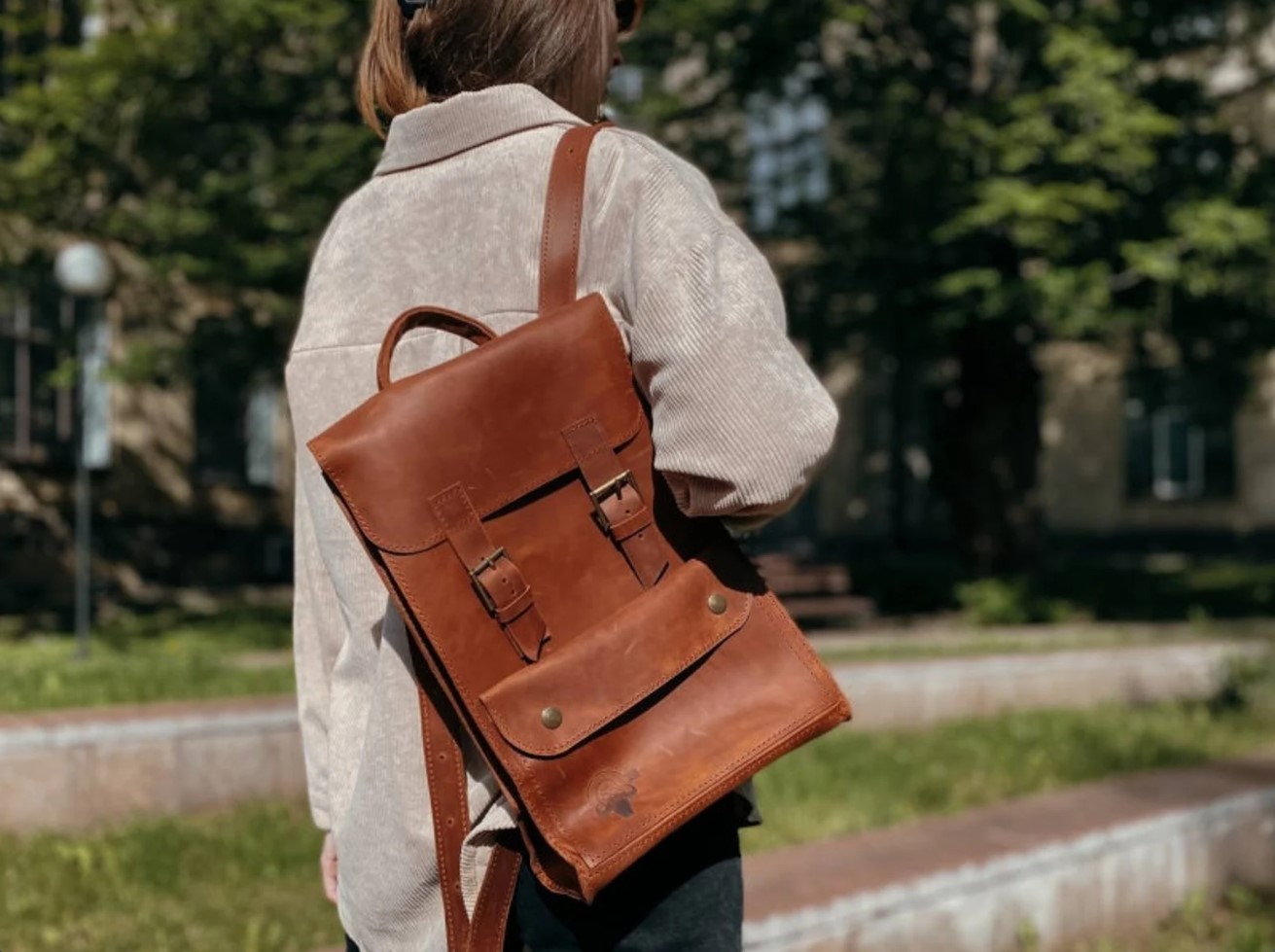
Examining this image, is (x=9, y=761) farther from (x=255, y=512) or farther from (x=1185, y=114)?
(x=255, y=512)

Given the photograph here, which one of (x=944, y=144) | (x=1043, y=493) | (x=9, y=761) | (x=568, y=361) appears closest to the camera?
(x=568, y=361)

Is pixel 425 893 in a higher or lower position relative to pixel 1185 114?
higher

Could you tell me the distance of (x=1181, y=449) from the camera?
26516 mm

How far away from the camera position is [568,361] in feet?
4.87

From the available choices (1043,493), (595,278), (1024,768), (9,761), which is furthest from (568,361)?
(1043,493)

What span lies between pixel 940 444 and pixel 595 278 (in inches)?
663

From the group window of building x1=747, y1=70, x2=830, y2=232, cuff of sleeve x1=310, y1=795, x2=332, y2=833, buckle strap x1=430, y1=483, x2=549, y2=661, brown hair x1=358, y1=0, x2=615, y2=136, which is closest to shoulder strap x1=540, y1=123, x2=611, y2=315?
brown hair x1=358, y1=0, x2=615, y2=136

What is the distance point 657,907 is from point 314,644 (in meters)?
0.56

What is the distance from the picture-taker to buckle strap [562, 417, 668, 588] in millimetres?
1487

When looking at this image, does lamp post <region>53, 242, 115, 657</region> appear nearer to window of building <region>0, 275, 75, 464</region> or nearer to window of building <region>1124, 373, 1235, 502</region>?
window of building <region>0, 275, 75, 464</region>

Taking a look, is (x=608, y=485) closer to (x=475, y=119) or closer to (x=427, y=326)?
(x=427, y=326)

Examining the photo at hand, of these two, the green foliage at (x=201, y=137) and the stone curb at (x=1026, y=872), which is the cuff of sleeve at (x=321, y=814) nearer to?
the stone curb at (x=1026, y=872)

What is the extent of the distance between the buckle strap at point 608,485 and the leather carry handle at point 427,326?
0.50 feet

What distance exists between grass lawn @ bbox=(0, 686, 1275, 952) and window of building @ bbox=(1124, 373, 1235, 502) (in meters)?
18.0
